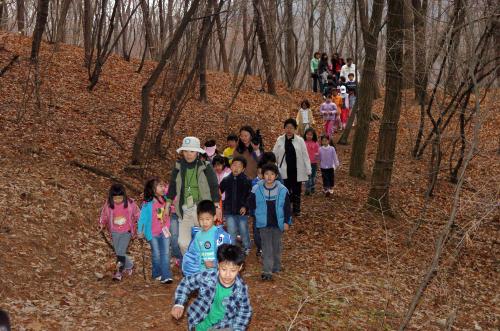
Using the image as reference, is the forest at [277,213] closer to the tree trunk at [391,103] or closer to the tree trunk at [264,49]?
the tree trunk at [391,103]

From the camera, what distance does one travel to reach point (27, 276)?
7121 mm

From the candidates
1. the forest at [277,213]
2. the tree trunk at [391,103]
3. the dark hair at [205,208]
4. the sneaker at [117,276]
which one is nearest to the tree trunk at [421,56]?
the forest at [277,213]

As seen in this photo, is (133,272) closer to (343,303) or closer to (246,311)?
(343,303)

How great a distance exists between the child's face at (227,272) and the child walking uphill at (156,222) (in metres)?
3.44

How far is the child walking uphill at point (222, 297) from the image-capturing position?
4.06m

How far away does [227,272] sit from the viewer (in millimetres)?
4070

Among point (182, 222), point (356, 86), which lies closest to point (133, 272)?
point (182, 222)

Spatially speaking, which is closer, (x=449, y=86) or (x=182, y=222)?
(x=182, y=222)

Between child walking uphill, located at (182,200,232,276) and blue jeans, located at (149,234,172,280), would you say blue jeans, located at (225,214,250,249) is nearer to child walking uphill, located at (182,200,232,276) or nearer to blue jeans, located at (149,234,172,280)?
blue jeans, located at (149,234,172,280)

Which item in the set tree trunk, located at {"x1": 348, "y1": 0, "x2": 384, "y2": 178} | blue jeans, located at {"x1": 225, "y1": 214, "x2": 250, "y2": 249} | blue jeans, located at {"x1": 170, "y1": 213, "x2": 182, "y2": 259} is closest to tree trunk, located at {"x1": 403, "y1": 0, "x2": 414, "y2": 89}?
tree trunk, located at {"x1": 348, "y1": 0, "x2": 384, "y2": 178}

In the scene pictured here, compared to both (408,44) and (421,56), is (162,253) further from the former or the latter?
(421,56)

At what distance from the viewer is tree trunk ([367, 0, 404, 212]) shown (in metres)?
11.0

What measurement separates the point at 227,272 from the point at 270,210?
3607mm

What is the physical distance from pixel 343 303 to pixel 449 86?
315 inches
